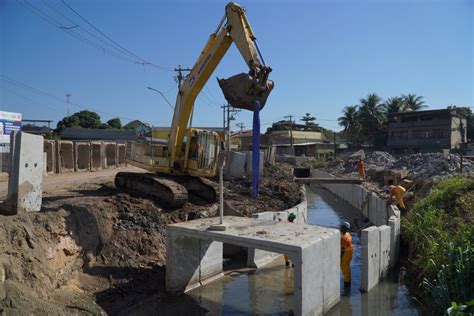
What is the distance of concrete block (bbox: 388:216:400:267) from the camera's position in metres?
12.3

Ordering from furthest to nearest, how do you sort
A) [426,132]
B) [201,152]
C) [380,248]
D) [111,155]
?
[426,132]
[111,155]
[201,152]
[380,248]

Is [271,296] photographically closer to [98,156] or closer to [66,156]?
[66,156]

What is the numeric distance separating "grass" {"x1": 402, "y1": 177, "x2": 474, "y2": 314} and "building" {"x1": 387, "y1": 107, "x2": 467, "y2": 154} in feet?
130

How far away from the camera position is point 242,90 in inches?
508

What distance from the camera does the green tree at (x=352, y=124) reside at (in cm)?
6550

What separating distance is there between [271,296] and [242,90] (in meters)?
6.07

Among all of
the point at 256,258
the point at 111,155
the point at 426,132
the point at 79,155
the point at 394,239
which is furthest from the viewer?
the point at 426,132

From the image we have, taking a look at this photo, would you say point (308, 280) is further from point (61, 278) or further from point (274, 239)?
point (61, 278)

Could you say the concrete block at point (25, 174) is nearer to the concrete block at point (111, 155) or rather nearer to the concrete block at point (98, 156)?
the concrete block at point (98, 156)

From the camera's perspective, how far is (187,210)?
13.8 meters

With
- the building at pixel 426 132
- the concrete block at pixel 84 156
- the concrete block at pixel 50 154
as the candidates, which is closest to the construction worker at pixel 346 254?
the concrete block at pixel 50 154

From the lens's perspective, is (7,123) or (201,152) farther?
(7,123)

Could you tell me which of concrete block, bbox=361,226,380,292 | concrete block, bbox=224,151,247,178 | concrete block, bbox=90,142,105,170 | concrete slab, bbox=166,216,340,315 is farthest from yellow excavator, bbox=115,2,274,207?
concrete block, bbox=90,142,105,170

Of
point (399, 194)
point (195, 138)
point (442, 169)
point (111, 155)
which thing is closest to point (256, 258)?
point (195, 138)
